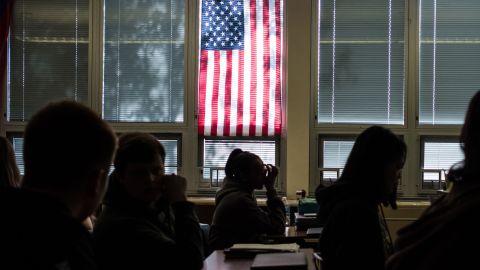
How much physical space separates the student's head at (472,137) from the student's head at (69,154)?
750mm

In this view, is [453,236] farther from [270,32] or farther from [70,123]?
[270,32]

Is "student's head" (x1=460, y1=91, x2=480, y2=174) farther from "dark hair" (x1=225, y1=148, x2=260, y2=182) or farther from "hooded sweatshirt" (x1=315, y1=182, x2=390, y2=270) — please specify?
"dark hair" (x1=225, y1=148, x2=260, y2=182)

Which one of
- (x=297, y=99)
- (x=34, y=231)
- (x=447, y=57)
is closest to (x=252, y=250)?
(x=34, y=231)

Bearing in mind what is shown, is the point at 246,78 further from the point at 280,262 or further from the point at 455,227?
the point at 455,227

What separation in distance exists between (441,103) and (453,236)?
18.2 feet

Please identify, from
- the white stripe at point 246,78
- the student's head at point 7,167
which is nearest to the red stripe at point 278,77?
the white stripe at point 246,78

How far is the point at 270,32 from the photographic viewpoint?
6539 mm

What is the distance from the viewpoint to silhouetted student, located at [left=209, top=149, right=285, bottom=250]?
378 centimetres

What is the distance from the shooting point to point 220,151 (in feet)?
21.7

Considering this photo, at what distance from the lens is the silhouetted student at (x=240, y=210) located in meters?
3.78

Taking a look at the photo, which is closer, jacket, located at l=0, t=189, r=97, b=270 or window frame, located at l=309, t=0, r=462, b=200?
jacket, located at l=0, t=189, r=97, b=270

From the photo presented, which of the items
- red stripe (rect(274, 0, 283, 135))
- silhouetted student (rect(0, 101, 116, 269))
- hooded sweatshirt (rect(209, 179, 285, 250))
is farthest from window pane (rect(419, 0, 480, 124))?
silhouetted student (rect(0, 101, 116, 269))

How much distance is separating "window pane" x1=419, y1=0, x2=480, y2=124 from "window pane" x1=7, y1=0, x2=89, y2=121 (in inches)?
143

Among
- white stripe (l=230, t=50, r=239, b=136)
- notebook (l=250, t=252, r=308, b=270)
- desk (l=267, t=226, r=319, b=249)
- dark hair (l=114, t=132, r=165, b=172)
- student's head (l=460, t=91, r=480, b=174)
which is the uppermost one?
white stripe (l=230, t=50, r=239, b=136)
